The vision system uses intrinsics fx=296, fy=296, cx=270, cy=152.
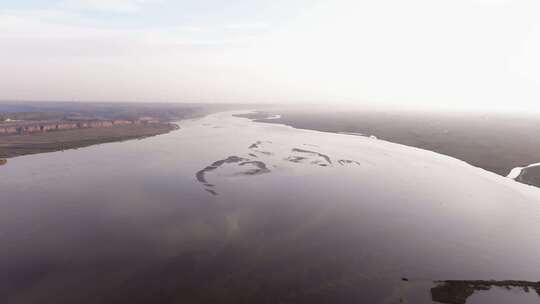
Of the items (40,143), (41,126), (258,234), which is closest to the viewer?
(258,234)


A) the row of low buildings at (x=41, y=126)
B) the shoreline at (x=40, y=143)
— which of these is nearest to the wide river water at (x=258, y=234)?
the shoreline at (x=40, y=143)

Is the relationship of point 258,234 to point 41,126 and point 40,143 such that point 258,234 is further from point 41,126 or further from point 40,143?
point 41,126

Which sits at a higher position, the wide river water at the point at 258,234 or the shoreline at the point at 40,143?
the shoreline at the point at 40,143

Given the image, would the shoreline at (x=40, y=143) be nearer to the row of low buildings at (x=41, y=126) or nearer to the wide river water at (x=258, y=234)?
the row of low buildings at (x=41, y=126)

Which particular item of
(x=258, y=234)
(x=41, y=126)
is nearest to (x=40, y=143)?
(x=41, y=126)

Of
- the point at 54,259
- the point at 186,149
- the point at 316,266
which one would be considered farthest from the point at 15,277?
the point at 186,149

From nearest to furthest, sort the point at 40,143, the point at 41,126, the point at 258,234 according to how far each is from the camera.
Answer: the point at 258,234
the point at 40,143
the point at 41,126

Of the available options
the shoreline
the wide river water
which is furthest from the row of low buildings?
the wide river water

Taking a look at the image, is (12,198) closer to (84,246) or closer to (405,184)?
(84,246)
